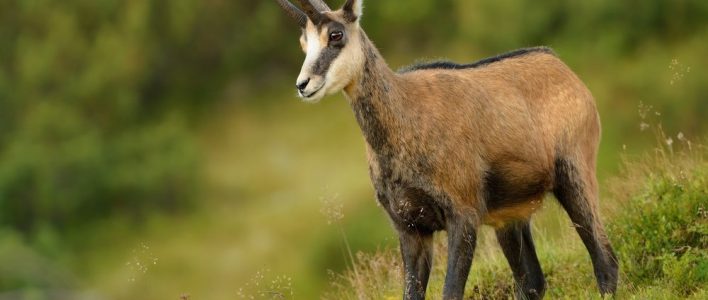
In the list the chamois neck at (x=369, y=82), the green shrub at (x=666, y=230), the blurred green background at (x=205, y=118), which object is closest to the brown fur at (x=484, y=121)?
the chamois neck at (x=369, y=82)

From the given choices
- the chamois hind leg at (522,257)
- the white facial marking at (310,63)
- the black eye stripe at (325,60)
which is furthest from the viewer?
the chamois hind leg at (522,257)

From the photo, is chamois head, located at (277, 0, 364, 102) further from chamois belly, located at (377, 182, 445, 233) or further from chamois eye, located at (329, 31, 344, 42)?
chamois belly, located at (377, 182, 445, 233)

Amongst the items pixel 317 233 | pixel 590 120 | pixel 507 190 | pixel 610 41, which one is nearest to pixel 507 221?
pixel 507 190

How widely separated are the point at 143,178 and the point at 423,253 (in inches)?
2146

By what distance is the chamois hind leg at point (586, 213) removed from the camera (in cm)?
971

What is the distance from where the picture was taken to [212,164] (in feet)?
197

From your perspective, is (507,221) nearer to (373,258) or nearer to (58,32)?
(373,258)

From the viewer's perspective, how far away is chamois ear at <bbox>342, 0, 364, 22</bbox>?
351 inches

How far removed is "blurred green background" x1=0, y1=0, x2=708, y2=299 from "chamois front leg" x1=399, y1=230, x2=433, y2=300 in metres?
31.5

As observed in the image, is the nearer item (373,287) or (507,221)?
(507,221)

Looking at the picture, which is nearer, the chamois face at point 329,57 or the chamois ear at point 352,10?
the chamois face at point 329,57

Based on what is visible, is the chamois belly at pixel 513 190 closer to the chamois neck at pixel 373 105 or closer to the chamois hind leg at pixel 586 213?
the chamois hind leg at pixel 586 213

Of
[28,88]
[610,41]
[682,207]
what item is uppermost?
[28,88]

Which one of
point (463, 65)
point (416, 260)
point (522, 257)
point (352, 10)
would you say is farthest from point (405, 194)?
point (522, 257)
